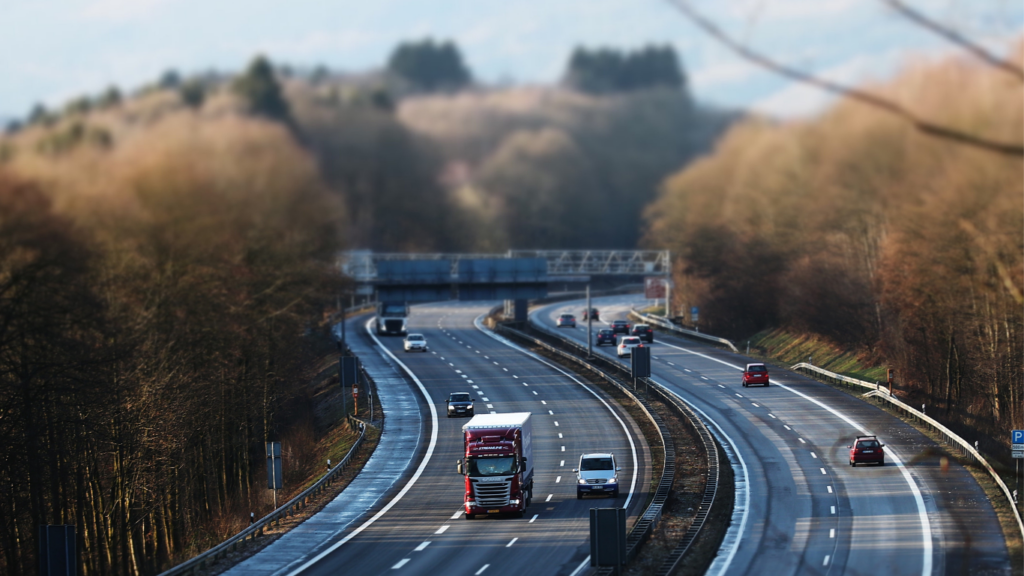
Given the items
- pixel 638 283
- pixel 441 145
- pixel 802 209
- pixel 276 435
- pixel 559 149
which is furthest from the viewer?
pixel 638 283

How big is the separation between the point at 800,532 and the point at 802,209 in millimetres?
27438

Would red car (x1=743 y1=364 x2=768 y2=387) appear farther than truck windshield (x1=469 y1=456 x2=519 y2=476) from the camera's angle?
Yes

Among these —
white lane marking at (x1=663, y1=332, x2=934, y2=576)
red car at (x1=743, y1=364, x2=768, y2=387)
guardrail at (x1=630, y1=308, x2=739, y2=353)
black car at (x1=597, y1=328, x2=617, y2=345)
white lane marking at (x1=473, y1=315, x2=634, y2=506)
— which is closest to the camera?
white lane marking at (x1=663, y1=332, x2=934, y2=576)

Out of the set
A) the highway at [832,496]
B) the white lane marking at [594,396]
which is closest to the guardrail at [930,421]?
the highway at [832,496]

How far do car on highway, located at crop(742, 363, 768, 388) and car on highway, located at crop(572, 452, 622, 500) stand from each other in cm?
3183

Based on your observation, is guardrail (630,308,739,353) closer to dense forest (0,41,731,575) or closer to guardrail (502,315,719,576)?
guardrail (502,315,719,576)

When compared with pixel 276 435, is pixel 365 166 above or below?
above

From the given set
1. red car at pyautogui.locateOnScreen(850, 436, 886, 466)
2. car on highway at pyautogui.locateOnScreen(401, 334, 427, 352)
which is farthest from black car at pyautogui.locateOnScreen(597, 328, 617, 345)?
red car at pyautogui.locateOnScreen(850, 436, 886, 466)

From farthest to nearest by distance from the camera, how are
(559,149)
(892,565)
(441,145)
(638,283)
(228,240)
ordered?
(638,283)
(892,565)
(228,240)
(441,145)
(559,149)

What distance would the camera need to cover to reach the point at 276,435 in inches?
Result: 2650

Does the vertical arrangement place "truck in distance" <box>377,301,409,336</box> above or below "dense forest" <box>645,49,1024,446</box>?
below

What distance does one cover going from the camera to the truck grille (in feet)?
→ 131

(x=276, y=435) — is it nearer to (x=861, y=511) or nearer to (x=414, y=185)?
(x=861, y=511)

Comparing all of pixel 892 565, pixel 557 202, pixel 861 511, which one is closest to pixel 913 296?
pixel 861 511
